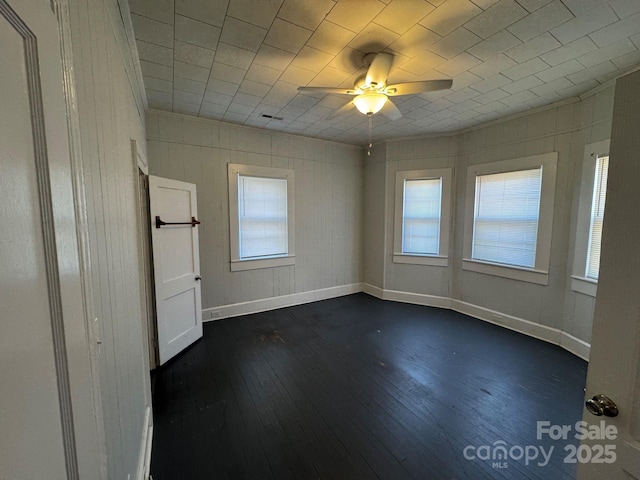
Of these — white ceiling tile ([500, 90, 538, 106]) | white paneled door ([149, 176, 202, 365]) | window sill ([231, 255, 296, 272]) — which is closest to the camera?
white paneled door ([149, 176, 202, 365])

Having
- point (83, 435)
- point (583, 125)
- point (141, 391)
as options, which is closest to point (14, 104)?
point (83, 435)

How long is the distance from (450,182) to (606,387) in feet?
12.7

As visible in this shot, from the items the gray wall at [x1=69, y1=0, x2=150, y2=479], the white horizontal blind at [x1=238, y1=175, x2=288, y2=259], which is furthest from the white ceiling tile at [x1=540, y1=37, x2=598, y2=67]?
the white horizontal blind at [x1=238, y1=175, x2=288, y2=259]

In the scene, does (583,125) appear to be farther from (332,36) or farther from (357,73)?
(332,36)

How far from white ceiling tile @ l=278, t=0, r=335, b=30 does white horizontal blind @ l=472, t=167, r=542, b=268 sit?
3228 mm

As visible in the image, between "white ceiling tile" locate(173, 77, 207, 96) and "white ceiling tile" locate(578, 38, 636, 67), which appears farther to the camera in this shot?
"white ceiling tile" locate(173, 77, 207, 96)

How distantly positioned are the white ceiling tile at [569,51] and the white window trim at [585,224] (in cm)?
112

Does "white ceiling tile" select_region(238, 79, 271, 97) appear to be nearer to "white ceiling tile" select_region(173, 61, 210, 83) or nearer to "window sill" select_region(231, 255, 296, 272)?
"white ceiling tile" select_region(173, 61, 210, 83)

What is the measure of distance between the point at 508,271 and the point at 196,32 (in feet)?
14.2

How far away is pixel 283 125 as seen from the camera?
13.0ft

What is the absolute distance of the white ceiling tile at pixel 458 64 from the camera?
2.25 metres

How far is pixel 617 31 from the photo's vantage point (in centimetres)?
191

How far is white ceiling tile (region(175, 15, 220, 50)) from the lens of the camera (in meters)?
1.85

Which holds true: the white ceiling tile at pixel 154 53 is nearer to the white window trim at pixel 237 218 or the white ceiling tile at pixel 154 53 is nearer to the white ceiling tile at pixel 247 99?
the white ceiling tile at pixel 247 99
